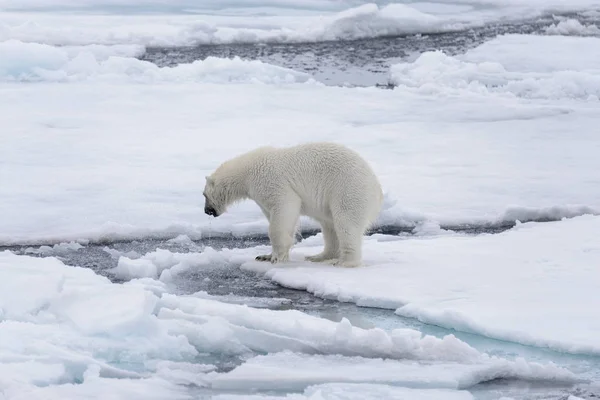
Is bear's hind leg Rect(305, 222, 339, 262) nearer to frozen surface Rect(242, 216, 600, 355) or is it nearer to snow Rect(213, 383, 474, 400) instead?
frozen surface Rect(242, 216, 600, 355)

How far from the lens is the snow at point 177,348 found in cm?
350

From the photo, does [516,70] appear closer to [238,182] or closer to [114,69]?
[114,69]

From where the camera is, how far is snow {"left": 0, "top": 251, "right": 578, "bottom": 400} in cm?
350

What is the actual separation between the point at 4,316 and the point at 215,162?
4.58 metres

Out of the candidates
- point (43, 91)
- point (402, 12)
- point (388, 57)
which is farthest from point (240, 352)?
point (402, 12)

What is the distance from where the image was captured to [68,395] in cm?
331

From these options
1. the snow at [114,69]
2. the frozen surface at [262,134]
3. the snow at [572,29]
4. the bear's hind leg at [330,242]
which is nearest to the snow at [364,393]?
the bear's hind leg at [330,242]

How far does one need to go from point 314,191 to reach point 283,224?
263 millimetres

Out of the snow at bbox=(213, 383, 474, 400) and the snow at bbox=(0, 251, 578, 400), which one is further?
the snow at bbox=(0, 251, 578, 400)

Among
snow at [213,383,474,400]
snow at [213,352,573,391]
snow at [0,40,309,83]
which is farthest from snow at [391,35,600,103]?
snow at [213,383,474,400]

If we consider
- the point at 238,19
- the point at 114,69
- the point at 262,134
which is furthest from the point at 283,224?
the point at 238,19

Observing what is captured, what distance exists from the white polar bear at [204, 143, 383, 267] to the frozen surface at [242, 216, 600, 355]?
0.57ft

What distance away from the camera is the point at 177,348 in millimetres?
3846

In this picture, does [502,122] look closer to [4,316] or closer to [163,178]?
[163,178]
